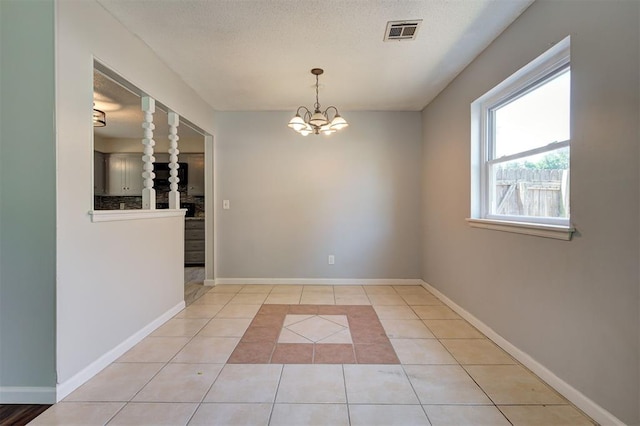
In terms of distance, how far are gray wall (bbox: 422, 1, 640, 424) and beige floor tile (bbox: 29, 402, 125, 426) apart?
244 centimetres

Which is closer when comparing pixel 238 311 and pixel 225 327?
pixel 225 327

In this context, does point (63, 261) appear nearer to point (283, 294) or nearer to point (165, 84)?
point (165, 84)

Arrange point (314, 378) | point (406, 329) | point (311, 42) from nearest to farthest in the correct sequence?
1. point (314, 378)
2. point (311, 42)
3. point (406, 329)

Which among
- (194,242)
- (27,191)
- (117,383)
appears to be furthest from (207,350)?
(194,242)

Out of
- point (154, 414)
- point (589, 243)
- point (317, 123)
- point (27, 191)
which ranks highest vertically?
point (317, 123)

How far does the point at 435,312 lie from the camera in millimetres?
3070

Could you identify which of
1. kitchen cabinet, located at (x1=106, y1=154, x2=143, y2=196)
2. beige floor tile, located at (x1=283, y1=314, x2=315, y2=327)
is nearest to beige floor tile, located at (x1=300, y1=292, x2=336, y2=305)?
beige floor tile, located at (x1=283, y1=314, x2=315, y2=327)

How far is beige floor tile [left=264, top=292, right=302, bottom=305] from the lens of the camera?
341cm

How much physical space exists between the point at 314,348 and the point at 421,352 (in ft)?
2.55

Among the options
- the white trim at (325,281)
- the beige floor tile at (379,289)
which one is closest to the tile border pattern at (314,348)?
the beige floor tile at (379,289)

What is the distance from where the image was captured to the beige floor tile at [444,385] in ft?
5.50

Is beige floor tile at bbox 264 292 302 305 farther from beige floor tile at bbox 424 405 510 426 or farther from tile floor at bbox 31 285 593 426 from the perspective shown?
beige floor tile at bbox 424 405 510 426

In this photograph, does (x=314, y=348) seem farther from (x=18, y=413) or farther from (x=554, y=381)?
(x=18, y=413)

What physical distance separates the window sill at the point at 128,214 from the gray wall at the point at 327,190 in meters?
1.23
